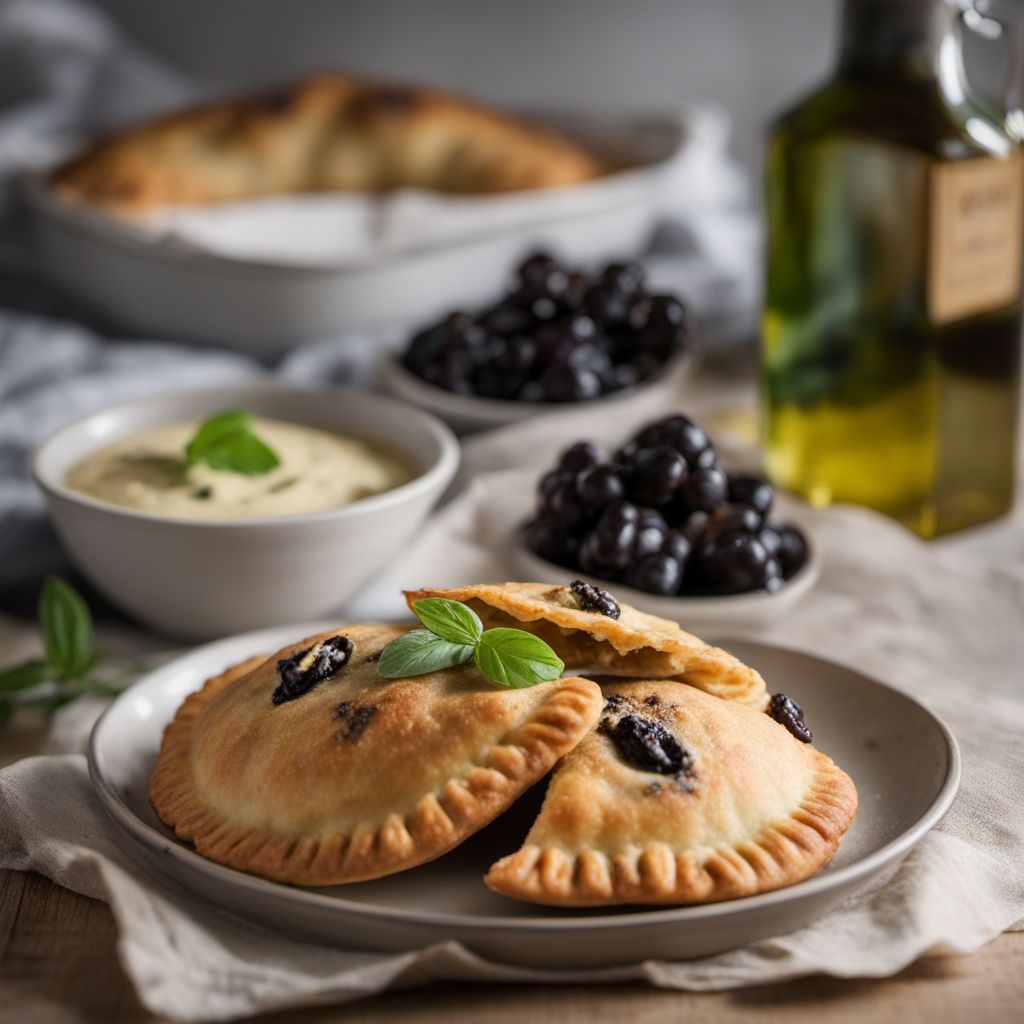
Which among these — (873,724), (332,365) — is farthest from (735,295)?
(873,724)

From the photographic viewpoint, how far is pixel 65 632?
1.76m

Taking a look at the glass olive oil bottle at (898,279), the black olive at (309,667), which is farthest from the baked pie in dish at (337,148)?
the black olive at (309,667)

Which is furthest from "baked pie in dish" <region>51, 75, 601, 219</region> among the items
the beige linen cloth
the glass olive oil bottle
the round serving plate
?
the round serving plate

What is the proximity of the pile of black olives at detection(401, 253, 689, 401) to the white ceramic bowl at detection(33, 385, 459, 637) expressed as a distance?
368mm

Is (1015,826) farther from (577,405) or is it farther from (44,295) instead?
(44,295)

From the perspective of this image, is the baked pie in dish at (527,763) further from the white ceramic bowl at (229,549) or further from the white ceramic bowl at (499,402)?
the white ceramic bowl at (499,402)

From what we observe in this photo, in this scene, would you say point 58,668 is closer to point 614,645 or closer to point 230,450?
point 230,450

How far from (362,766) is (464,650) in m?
0.14

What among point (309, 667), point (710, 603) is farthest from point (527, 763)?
point (710, 603)

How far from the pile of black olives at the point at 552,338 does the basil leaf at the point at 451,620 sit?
1107 millimetres

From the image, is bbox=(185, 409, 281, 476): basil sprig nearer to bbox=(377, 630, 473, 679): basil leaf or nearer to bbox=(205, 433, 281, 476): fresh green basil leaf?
bbox=(205, 433, 281, 476): fresh green basil leaf

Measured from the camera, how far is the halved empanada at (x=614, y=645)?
1291 mm

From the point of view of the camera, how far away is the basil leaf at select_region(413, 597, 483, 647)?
1.26 meters

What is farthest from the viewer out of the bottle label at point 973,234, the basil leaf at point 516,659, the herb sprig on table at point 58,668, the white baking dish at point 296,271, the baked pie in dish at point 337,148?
the baked pie in dish at point 337,148
